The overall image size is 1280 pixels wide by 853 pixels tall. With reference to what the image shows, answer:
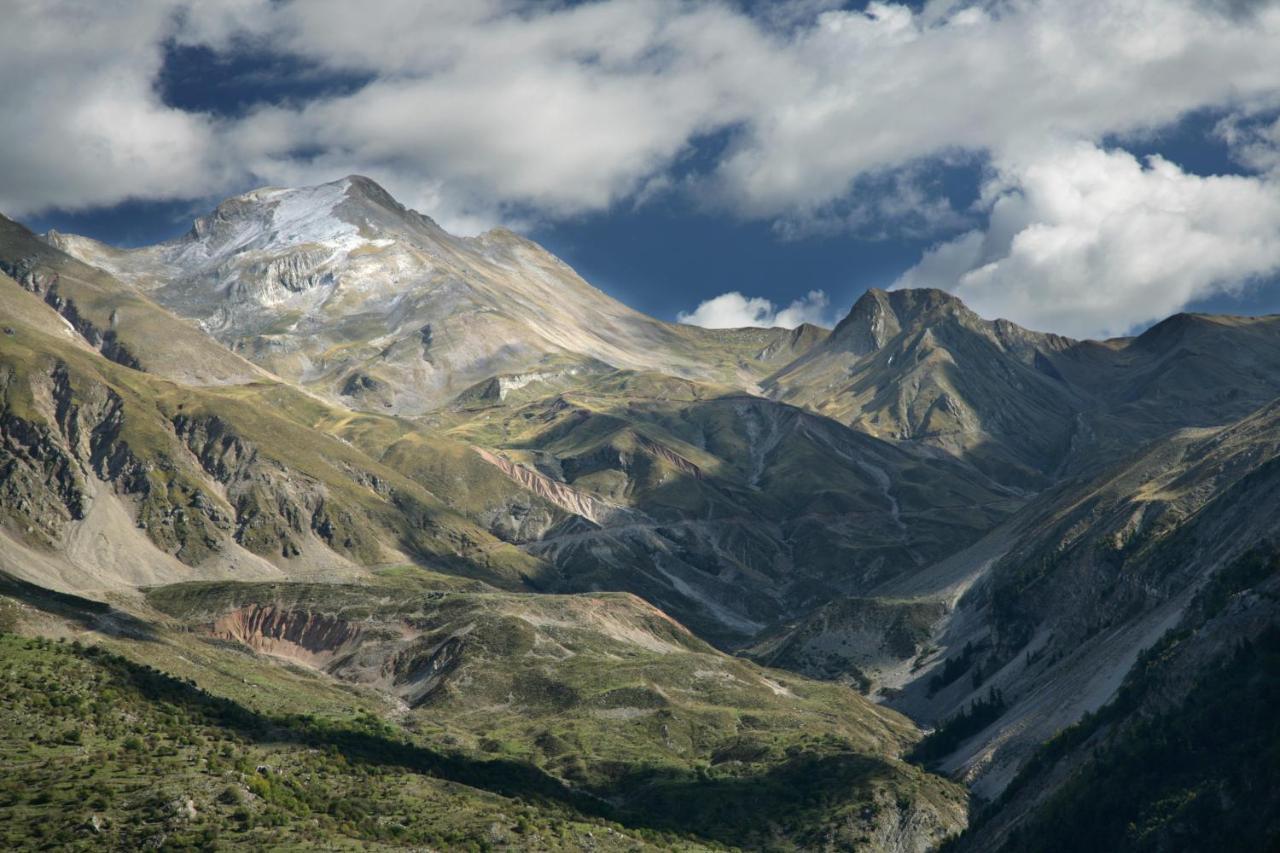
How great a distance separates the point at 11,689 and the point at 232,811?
32.8 meters

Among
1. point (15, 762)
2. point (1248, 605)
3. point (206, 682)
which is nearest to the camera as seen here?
point (15, 762)

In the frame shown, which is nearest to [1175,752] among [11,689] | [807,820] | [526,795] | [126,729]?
[807,820]

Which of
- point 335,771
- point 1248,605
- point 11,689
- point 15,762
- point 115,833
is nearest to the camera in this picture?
point 115,833

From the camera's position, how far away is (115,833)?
10975 centimetres

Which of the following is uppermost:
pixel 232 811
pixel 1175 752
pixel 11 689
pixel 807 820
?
pixel 11 689

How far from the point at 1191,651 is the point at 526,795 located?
8937cm

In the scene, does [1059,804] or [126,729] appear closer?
[126,729]

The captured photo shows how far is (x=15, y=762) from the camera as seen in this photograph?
395ft

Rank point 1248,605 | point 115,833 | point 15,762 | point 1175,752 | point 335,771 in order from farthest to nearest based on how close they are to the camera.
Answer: point 1248,605, point 1175,752, point 335,771, point 15,762, point 115,833

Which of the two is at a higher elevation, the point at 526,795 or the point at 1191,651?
the point at 1191,651

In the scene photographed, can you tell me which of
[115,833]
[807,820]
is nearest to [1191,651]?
[807,820]

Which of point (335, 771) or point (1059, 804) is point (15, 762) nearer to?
point (335, 771)

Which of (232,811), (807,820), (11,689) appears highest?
(11,689)

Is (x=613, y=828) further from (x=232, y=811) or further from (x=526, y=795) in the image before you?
(x=232, y=811)
